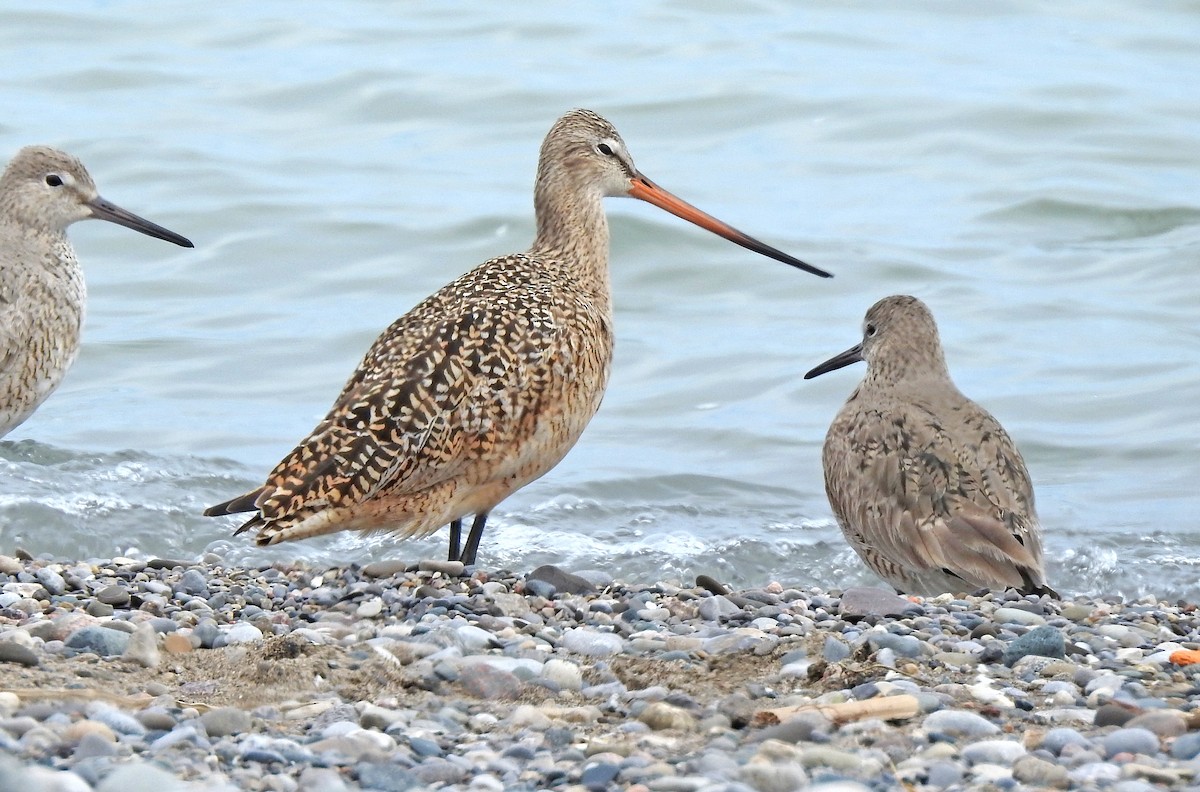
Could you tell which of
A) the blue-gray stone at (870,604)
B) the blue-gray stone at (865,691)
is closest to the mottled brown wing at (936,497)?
the blue-gray stone at (870,604)

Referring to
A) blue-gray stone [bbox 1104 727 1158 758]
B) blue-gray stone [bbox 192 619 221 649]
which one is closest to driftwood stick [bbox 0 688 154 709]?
blue-gray stone [bbox 192 619 221 649]

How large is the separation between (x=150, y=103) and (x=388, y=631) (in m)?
12.2

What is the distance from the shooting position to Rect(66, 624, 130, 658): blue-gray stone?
500 cm

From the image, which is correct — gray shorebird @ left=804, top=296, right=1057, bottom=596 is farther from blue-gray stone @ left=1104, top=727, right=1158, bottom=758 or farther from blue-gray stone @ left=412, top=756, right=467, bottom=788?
blue-gray stone @ left=412, top=756, right=467, bottom=788

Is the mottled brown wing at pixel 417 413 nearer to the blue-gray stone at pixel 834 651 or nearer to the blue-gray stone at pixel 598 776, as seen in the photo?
the blue-gray stone at pixel 834 651

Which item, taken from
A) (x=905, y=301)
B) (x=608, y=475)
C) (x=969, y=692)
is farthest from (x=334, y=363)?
(x=969, y=692)

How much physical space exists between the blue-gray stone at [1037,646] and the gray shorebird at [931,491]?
1.36 metres

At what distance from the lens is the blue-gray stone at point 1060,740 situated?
4.28 meters

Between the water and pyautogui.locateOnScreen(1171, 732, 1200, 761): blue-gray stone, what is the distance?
14.3 feet

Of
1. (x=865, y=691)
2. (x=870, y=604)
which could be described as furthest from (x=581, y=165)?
(x=865, y=691)

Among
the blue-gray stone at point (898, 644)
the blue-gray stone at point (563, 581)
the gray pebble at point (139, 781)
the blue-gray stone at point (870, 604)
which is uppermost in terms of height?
the gray pebble at point (139, 781)

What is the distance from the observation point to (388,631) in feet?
17.7

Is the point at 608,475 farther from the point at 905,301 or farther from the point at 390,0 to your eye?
the point at 390,0

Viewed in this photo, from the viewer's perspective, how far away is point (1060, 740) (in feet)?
14.1
